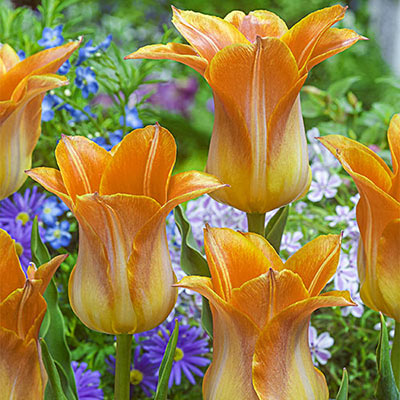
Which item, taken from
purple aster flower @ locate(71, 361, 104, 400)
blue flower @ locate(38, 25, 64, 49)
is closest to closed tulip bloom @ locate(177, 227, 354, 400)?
purple aster flower @ locate(71, 361, 104, 400)

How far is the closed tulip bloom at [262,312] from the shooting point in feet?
1.36

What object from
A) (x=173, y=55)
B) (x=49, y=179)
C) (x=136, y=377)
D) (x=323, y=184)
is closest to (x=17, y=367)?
(x=49, y=179)

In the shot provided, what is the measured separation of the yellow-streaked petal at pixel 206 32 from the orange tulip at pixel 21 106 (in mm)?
86

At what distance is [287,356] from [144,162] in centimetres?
17

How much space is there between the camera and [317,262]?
18.0 inches

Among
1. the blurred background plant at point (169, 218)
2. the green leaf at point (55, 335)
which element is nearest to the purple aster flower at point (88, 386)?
the blurred background plant at point (169, 218)

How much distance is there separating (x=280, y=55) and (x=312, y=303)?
17 centimetres

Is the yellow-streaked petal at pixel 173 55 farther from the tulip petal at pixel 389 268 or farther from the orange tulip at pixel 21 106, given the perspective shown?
the tulip petal at pixel 389 268

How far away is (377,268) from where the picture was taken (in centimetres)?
49

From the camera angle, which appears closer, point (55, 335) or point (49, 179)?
point (49, 179)

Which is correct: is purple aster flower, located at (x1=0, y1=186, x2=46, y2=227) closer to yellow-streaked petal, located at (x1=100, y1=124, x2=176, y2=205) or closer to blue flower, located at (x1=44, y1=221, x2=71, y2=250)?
blue flower, located at (x1=44, y1=221, x2=71, y2=250)

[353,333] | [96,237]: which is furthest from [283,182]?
[353,333]

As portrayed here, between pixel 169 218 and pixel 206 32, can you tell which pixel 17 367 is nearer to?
pixel 206 32

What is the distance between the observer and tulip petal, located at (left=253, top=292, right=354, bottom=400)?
1.36ft
